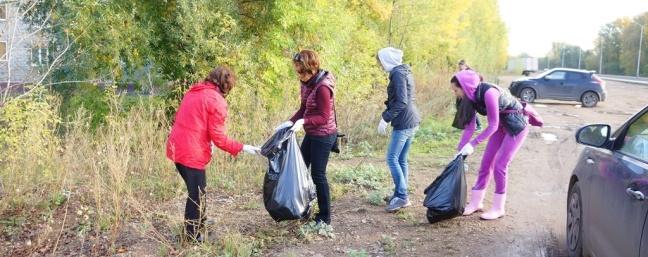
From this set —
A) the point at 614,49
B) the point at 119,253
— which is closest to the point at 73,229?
the point at 119,253

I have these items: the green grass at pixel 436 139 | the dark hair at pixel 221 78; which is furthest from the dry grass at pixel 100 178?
the green grass at pixel 436 139

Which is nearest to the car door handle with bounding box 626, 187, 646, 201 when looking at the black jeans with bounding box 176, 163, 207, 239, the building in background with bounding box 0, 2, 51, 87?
the black jeans with bounding box 176, 163, 207, 239

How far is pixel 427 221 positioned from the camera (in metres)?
5.67

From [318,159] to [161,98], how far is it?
4.52m

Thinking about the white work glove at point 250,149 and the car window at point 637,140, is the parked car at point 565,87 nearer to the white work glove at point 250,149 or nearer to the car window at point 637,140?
the car window at point 637,140

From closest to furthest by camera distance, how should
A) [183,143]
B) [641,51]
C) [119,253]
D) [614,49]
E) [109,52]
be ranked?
Answer: [183,143] < [119,253] < [109,52] < [641,51] < [614,49]

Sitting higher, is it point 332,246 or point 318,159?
point 318,159

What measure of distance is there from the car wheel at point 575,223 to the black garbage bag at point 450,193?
37.6 inches

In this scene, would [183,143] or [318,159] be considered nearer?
[183,143]

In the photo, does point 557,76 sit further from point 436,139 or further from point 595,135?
point 595,135

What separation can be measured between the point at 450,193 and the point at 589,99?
19084mm

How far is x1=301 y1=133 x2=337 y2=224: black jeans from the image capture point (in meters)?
4.89

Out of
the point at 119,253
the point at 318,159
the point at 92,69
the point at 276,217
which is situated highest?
the point at 92,69

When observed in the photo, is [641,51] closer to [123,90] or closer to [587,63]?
[587,63]
